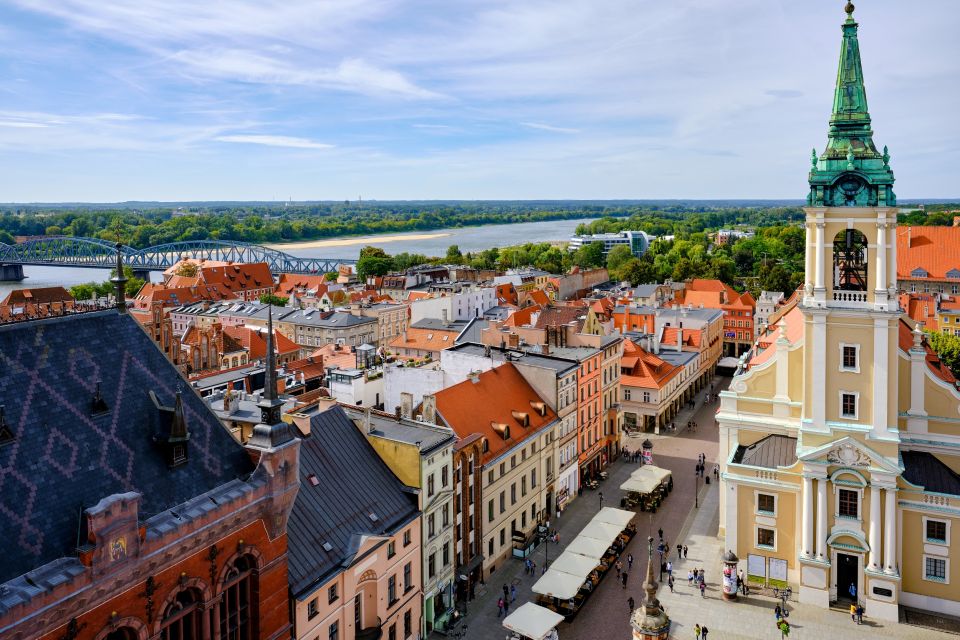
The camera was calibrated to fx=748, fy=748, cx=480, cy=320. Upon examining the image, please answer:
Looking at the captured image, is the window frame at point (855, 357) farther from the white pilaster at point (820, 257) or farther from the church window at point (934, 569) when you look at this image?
the church window at point (934, 569)

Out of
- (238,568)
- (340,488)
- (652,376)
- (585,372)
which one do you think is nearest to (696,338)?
(652,376)

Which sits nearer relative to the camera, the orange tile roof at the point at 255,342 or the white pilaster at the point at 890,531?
the white pilaster at the point at 890,531

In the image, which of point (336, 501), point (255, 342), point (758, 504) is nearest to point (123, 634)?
point (336, 501)

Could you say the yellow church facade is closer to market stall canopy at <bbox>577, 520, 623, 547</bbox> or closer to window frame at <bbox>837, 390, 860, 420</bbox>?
window frame at <bbox>837, 390, 860, 420</bbox>

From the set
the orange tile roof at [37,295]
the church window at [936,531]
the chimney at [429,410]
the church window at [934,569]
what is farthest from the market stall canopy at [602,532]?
the orange tile roof at [37,295]

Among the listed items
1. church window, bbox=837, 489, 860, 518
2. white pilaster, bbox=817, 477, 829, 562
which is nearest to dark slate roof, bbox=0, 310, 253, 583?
white pilaster, bbox=817, 477, 829, 562

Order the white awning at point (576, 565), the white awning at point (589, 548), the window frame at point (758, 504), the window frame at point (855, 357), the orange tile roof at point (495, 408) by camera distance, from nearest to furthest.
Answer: the window frame at point (855, 357), the white awning at point (576, 565), the white awning at point (589, 548), the window frame at point (758, 504), the orange tile roof at point (495, 408)

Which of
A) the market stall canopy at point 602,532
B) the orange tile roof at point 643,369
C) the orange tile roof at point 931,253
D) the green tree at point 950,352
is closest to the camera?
the market stall canopy at point 602,532
